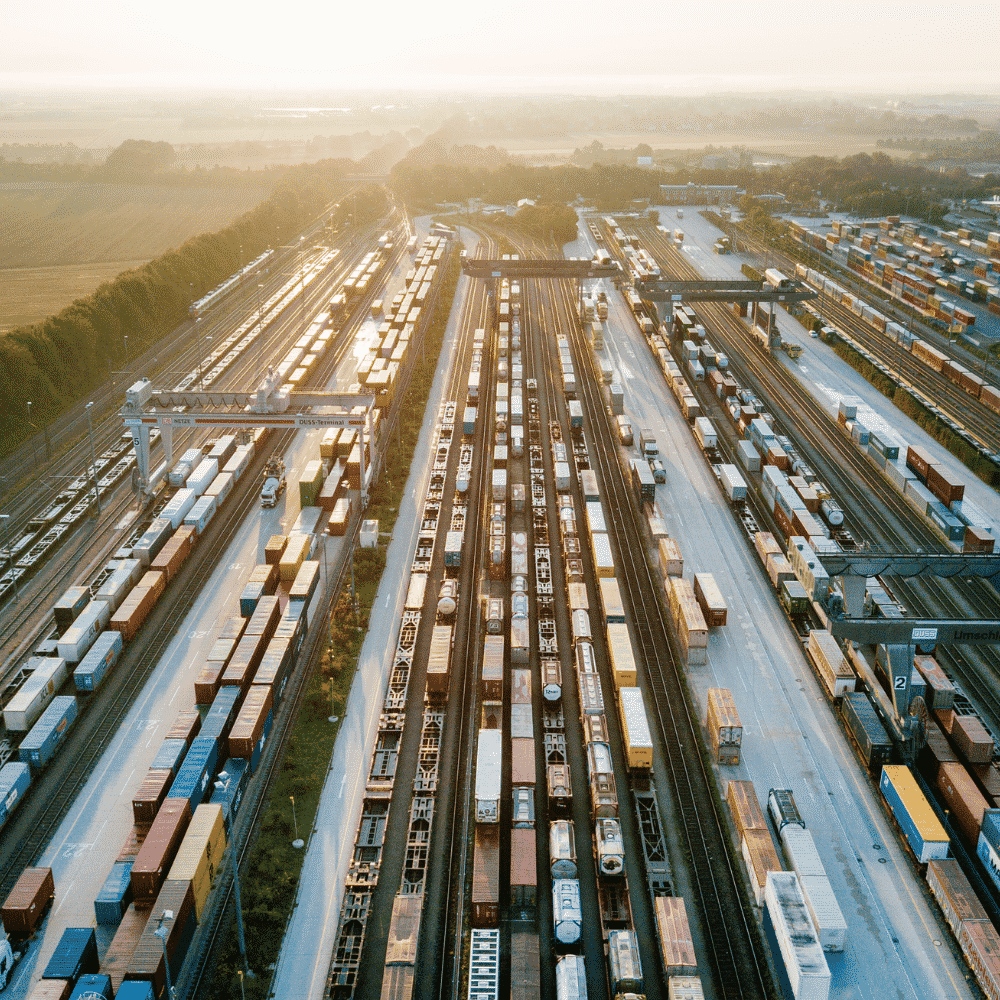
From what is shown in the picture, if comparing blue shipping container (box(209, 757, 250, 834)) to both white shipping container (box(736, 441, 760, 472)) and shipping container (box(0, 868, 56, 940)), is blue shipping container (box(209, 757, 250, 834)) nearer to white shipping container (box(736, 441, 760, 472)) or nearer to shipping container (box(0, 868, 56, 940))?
shipping container (box(0, 868, 56, 940))

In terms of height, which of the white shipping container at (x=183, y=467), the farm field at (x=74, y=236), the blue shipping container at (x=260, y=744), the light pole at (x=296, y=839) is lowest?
the light pole at (x=296, y=839)

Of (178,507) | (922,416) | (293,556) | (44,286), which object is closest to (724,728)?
(293,556)

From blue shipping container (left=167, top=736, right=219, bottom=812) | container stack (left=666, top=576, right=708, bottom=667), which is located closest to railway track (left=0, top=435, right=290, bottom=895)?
blue shipping container (left=167, top=736, right=219, bottom=812)

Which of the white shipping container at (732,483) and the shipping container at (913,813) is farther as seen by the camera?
the white shipping container at (732,483)

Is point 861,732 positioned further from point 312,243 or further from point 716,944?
point 312,243

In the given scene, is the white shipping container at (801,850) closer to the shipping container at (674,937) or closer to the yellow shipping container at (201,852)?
the shipping container at (674,937)

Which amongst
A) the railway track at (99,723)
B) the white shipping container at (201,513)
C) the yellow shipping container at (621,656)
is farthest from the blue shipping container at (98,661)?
the yellow shipping container at (621,656)
